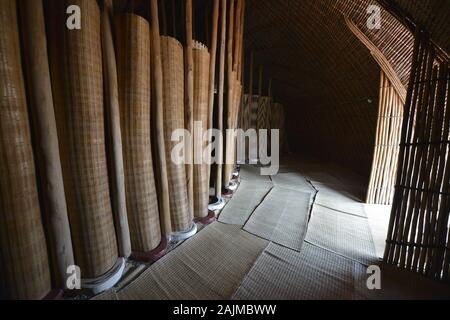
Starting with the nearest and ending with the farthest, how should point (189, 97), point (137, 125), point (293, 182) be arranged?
point (137, 125)
point (189, 97)
point (293, 182)

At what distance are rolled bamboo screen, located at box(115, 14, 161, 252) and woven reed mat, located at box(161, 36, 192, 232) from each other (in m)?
0.20

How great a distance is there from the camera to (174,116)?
6.03 ft

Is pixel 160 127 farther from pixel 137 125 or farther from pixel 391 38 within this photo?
pixel 391 38

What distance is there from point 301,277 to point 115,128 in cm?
171

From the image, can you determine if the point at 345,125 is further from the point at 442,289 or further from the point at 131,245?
the point at 131,245

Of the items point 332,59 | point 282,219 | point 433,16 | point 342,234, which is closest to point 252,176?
point 282,219

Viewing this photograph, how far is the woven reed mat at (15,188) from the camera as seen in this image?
969mm

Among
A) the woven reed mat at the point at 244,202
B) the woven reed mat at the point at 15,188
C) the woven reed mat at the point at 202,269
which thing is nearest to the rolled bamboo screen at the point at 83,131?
the woven reed mat at the point at 15,188

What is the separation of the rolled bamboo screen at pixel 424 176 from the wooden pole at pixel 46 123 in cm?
242

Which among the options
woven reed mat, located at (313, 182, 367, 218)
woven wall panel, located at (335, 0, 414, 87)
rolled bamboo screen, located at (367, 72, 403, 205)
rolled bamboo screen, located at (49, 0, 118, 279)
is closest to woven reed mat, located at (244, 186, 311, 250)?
woven reed mat, located at (313, 182, 367, 218)
